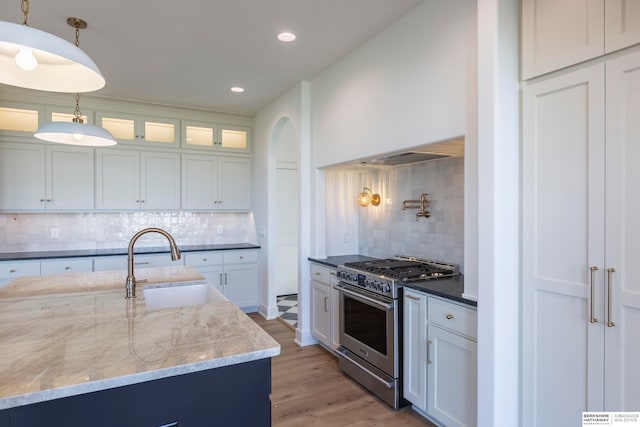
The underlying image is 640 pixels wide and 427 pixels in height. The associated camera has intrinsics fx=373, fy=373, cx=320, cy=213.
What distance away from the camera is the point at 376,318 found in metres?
2.73

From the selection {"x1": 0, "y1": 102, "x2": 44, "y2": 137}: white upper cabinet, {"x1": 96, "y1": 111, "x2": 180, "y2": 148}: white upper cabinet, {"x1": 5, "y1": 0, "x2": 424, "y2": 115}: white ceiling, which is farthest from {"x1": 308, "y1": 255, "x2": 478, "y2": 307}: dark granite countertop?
{"x1": 0, "y1": 102, "x2": 44, "y2": 137}: white upper cabinet

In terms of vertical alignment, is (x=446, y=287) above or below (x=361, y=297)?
above

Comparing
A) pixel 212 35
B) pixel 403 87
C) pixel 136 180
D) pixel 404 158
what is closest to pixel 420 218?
pixel 404 158

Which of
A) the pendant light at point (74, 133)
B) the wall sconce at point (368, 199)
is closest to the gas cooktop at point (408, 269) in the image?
the wall sconce at point (368, 199)

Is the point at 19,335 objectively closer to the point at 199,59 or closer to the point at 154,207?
the point at 199,59

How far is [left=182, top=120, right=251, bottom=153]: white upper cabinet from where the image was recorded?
4.92 meters

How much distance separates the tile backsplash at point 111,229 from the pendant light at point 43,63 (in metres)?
3.64

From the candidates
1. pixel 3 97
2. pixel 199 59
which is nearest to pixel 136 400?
pixel 199 59

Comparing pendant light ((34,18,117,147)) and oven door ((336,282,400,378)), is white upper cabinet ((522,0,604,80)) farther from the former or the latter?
pendant light ((34,18,117,147))

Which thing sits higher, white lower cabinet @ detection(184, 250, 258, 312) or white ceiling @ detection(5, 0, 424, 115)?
white ceiling @ detection(5, 0, 424, 115)

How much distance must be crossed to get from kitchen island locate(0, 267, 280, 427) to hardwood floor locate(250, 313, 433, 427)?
130 cm

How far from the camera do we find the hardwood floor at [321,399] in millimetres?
2445

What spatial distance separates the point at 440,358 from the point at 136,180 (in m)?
3.98

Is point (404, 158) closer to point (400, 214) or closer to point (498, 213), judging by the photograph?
point (400, 214)
